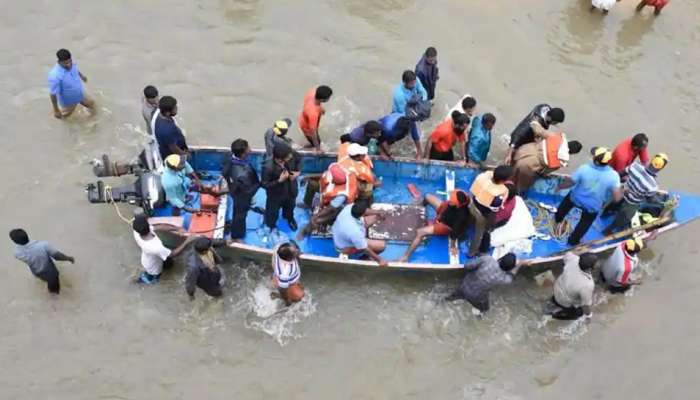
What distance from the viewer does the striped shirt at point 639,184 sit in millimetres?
8477

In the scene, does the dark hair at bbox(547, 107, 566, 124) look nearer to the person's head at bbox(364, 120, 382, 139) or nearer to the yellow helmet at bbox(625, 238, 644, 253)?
the yellow helmet at bbox(625, 238, 644, 253)

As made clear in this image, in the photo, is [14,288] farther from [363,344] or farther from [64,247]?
[363,344]

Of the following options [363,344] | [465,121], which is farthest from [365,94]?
[363,344]

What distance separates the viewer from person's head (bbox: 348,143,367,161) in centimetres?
832

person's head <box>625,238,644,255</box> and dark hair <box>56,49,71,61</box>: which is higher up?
dark hair <box>56,49,71,61</box>

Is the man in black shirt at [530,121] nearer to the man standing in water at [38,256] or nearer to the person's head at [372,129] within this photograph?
the person's head at [372,129]

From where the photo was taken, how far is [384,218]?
9.33 meters

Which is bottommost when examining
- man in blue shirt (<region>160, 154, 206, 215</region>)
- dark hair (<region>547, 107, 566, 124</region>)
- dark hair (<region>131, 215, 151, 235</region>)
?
dark hair (<region>131, 215, 151, 235</region>)

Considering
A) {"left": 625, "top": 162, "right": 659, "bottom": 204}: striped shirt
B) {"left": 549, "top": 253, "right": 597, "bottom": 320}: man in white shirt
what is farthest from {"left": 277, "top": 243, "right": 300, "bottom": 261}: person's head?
{"left": 625, "top": 162, "right": 659, "bottom": 204}: striped shirt

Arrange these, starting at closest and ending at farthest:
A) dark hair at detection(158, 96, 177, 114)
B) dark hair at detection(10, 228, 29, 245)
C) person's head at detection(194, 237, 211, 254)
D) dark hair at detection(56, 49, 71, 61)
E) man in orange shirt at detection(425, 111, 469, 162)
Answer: person's head at detection(194, 237, 211, 254)
dark hair at detection(10, 228, 29, 245)
dark hair at detection(158, 96, 177, 114)
man in orange shirt at detection(425, 111, 469, 162)
dark hair at detection(56, 49, 71, 61)

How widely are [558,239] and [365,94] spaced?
4.58 m

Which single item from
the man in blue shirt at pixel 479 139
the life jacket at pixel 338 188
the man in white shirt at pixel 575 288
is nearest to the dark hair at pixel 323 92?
the life jacket at pixel 338 188

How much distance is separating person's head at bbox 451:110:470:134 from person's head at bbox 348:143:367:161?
5.05ft

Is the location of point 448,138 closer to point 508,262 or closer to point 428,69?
point 428,69
